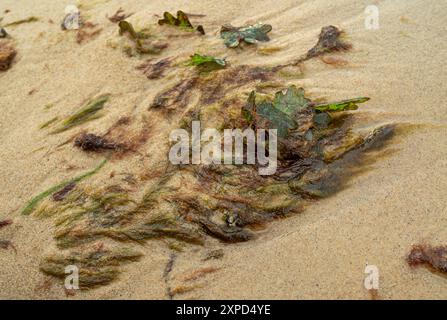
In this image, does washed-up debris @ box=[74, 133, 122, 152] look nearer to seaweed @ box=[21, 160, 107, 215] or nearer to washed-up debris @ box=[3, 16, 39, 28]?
seaweed @ box=[21, 160, 107, 215]

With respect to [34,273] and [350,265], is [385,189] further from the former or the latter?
[34,273]

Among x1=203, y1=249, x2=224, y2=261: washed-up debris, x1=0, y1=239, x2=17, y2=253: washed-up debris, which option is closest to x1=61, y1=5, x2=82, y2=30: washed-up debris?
x1=0, y1=239, x2=17, y2=253: washed-up debris

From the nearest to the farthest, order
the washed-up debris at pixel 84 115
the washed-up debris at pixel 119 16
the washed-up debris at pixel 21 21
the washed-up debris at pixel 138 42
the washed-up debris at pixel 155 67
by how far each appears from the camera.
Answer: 1. the washed-up debris at pixel 84 115
2. the washed-up debris at pixel 155 67
3. the washed-up debris at pixel 138 42
4. the washed-up debris at pixel 119 16
5. the washed-up debris at pixel 21 21

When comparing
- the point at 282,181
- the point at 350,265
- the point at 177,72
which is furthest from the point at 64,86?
the point at 350,265

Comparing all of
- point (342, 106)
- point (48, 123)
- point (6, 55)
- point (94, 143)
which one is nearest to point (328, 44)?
point (342, 106)

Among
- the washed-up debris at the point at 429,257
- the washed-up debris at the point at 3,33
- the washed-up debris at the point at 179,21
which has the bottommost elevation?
the washed-up debris at the point at 429,257

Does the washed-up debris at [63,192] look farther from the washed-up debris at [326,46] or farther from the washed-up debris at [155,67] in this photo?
the washed-up debris at [326,46]

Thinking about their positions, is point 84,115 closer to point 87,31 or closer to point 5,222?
point 5,222

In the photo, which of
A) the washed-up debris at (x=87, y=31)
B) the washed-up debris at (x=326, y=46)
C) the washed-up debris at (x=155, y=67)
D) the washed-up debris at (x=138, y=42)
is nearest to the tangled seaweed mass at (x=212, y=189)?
the washed-up debris at (x=326, y=46)
